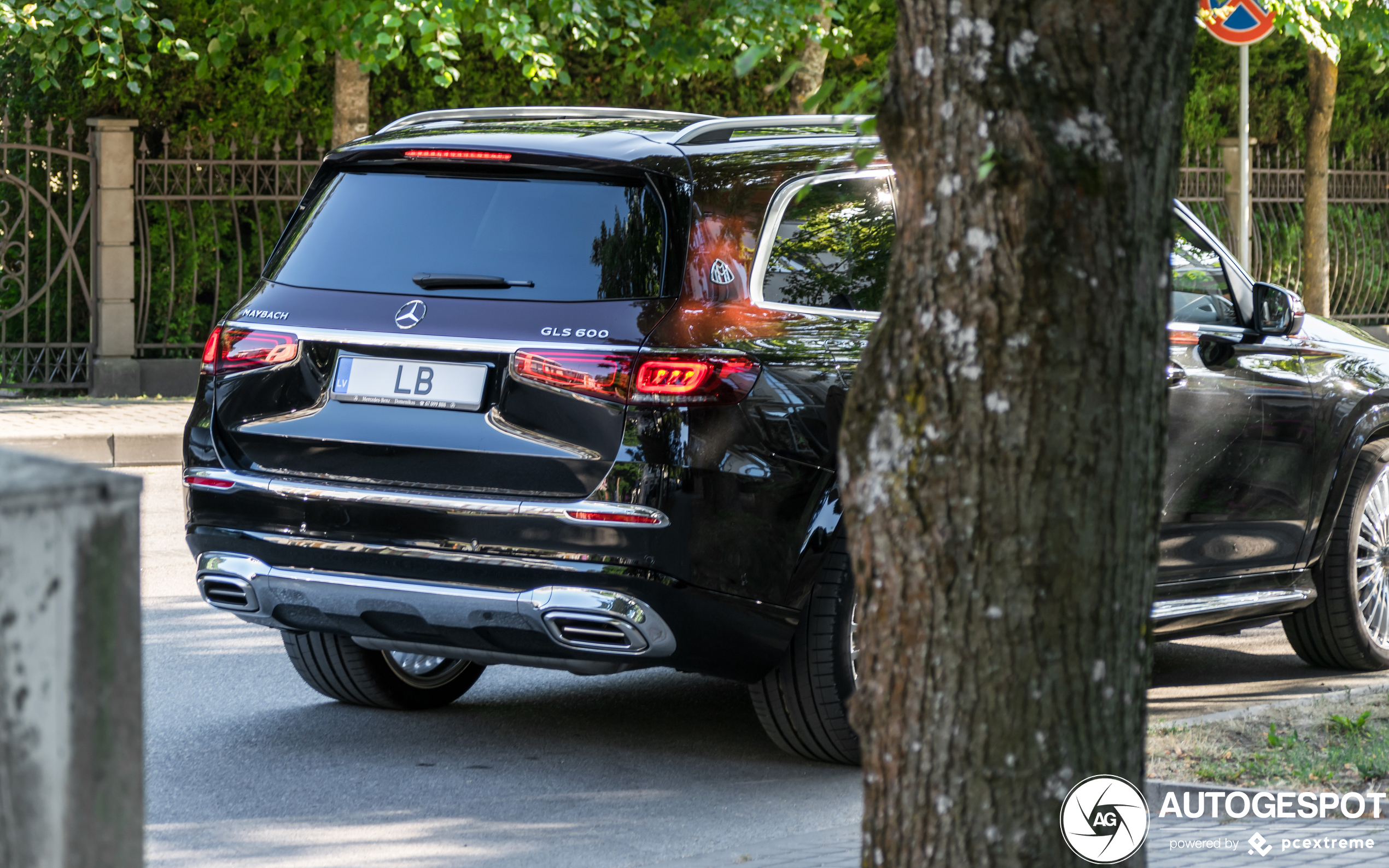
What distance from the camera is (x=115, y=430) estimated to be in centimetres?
1227

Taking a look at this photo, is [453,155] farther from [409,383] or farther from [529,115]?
[409,383]

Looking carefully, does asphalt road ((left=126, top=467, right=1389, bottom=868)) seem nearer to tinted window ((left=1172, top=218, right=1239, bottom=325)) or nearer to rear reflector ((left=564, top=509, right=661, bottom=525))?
rear reflector ((left=564, top=509, right=661, bottom=525))

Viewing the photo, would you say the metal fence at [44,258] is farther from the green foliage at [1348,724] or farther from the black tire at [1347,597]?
the green foliage at [1348,724]

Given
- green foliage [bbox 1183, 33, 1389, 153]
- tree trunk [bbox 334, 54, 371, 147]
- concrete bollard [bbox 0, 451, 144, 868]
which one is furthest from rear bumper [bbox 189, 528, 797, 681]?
green foliage [bbox 1183, 33, 1389, 153]

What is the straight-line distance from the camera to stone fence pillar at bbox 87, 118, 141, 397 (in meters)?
15.0

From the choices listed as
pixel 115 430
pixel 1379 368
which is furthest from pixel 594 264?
pixel 115 430

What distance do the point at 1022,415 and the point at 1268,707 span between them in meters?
3.41

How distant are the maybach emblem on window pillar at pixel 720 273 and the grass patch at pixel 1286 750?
178cm

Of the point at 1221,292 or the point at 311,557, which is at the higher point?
the point at 1221,292

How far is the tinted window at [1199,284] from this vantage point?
19.4ft

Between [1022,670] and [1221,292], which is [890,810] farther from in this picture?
[1221,292]

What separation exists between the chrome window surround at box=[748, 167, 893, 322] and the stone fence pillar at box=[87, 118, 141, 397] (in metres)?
11.3

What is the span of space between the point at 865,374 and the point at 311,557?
8.50 ft

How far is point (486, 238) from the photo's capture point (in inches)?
192
